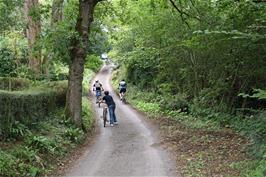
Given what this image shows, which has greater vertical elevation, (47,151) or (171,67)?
(171,67)

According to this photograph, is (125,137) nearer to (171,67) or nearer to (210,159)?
(210,159)

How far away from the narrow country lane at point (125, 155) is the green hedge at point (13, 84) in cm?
477

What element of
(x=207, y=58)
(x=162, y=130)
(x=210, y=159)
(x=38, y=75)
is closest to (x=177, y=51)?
(x=207, y=58)

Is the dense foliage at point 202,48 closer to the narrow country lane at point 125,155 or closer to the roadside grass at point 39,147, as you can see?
the narrow country lane at point 125,155

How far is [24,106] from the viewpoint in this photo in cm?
1409

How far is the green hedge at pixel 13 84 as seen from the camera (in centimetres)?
2120

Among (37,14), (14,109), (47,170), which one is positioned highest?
(37,14)

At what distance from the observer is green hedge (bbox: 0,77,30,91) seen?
2120cm

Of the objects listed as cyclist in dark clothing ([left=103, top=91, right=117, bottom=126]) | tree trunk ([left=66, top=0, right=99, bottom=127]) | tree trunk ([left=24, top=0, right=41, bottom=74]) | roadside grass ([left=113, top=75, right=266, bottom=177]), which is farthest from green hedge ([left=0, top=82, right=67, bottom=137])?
tree trunk ([left=24, top=0, right=41, bottom=74])

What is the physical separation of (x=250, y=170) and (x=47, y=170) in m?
5.45

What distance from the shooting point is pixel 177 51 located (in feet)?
81.1

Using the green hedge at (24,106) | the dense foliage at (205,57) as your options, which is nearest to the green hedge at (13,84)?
the green hedge at (24,106)

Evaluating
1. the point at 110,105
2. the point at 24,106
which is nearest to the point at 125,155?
the point at 24,106

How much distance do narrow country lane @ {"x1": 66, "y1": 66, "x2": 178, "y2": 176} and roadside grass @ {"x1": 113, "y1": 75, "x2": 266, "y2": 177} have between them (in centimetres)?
55
